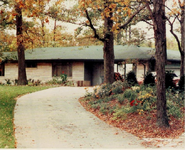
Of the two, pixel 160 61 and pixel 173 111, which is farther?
pixel 173 111

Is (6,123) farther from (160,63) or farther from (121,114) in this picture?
(160,63)

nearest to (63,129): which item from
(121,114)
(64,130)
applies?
(64,130)

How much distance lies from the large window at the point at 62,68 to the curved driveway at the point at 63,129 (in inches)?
552

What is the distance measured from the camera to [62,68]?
88.7ft

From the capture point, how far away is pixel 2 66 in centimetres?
2861

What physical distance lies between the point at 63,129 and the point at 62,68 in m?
18.5

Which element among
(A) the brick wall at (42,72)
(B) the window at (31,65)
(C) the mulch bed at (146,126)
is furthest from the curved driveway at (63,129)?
(B) the window at (31,65)

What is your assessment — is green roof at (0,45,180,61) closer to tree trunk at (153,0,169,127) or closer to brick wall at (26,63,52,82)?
brick wall at (26,63,52,82)

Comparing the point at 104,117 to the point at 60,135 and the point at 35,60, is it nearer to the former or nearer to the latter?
the point at 60,135

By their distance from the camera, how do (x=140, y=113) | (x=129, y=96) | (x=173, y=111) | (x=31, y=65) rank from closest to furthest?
(x=140, y=113), (x=173, y=111), (x=129, y=96), (x=31, y=65)

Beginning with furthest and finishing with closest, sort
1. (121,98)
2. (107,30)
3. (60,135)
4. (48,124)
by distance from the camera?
(107,30) < (121,98) < (48,124) < (60,135)

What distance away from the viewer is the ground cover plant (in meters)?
8.80

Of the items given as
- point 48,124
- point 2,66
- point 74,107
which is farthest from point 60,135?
point 2,66

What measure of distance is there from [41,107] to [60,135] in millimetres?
4408
